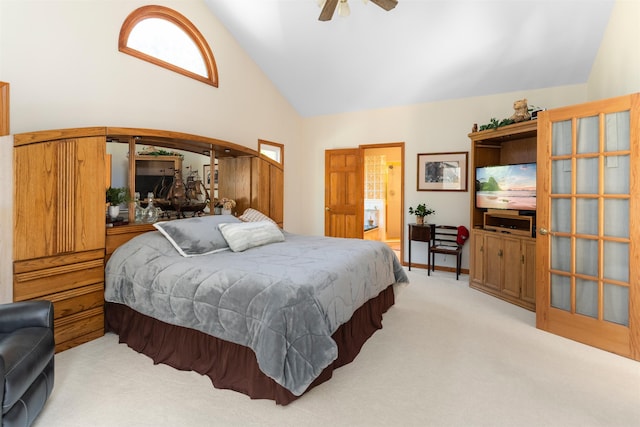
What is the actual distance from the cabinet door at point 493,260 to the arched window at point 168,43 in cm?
417

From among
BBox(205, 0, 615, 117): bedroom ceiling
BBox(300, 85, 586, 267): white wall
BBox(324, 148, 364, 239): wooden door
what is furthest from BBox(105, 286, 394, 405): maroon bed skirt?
BBox(205, 0, 615, 117): bedroom ceiling

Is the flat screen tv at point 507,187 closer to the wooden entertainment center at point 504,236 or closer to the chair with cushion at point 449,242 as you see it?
the wooden entertainment center at point 504,236

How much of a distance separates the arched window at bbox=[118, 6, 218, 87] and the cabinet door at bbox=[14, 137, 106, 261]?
4.71ft

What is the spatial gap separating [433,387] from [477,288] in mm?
2546

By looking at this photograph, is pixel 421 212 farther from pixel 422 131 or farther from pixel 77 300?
pixel 77 300

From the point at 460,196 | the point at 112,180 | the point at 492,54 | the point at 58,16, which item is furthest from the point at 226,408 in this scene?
the point at 492,54

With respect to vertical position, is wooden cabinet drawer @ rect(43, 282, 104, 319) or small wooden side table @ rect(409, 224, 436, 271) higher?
small wooden side table @ rect(409, 224, 436, 271)

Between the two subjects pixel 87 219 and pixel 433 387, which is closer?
pixel 433 387

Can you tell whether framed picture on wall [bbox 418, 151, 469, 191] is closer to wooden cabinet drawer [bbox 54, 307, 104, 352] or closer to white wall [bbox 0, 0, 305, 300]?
white wall [bbox 0, 0, 305, 300]

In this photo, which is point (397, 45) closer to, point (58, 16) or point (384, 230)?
point (58, 16)

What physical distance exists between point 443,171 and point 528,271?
6.96 ft

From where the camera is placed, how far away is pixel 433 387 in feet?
6.65

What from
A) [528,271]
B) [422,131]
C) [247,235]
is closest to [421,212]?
[422,131]

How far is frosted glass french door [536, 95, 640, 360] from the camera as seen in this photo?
95.5 inches
